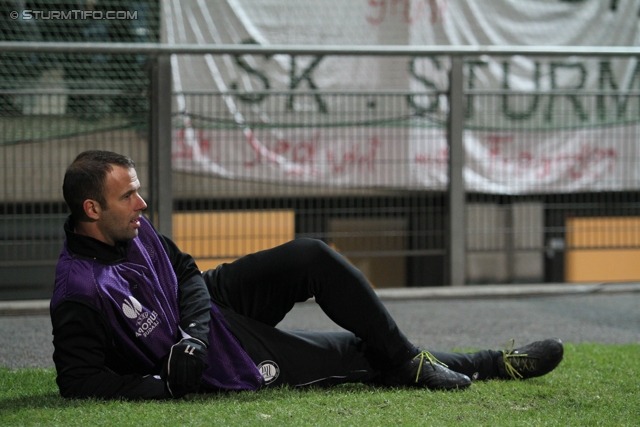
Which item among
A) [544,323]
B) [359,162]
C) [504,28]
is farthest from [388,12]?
[544,323]

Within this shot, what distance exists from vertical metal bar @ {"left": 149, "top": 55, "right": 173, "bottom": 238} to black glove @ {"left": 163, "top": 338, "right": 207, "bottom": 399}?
10.6ft

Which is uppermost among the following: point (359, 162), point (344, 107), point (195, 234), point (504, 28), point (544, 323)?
point (504, 28)

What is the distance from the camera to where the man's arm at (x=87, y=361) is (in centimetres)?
260

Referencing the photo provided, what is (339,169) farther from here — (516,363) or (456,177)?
(516,363)

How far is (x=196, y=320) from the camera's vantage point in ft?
9.06

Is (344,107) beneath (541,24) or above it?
beneath

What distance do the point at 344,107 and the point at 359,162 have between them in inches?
17.8

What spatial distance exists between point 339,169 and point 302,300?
3.72 meters

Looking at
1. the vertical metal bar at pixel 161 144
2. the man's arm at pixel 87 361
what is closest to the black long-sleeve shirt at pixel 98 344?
the man's arm at pixel 87 361

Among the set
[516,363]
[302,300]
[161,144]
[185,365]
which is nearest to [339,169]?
[161,144]

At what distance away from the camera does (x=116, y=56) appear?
6.42 metres

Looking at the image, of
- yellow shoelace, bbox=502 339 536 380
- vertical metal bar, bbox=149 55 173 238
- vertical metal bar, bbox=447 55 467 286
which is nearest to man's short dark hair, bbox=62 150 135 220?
yellow shoelace, bbox=502 339 536 380

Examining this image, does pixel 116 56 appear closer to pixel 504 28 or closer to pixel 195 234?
pixel 195 234

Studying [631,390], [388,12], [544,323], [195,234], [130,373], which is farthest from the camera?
[388,12]
